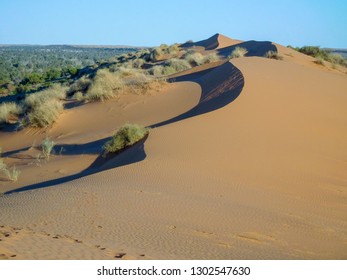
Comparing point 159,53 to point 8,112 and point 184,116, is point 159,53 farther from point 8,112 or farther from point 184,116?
point 184,116

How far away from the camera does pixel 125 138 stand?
14.1 metres

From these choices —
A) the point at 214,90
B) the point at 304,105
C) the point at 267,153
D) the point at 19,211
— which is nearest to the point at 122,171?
the point at 19,211

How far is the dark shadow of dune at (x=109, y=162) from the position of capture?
37.4 feet

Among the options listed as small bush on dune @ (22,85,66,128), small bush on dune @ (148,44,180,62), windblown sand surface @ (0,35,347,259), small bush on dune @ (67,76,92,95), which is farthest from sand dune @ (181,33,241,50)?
windblown sand surface @ (0,35,347,259)

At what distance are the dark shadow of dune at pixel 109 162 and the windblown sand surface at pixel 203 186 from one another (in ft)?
0.29

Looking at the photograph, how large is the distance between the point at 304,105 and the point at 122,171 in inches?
356

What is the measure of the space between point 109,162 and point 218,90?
8.66m

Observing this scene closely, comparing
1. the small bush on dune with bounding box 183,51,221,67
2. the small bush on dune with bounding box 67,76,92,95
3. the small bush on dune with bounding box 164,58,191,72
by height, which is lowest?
the small bush on dune with bounding box 67,76,92,95

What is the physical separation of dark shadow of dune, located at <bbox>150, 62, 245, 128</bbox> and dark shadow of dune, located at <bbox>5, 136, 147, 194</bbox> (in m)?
3.87

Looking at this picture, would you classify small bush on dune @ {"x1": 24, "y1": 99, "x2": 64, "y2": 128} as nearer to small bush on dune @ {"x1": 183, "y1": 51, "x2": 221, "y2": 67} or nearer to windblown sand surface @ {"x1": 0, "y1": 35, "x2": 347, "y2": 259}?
windblown sand surface @ {"x1": 0, "y1": 35, "x2": 347, "y2": 259}

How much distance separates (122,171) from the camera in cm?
1034

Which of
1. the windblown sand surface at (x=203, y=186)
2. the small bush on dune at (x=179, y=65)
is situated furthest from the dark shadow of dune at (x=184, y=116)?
the small bush on dune at (x=179, y=65)

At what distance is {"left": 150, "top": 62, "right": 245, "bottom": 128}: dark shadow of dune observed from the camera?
17.1m

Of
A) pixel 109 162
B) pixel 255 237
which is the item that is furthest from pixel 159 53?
pixel 255 237
